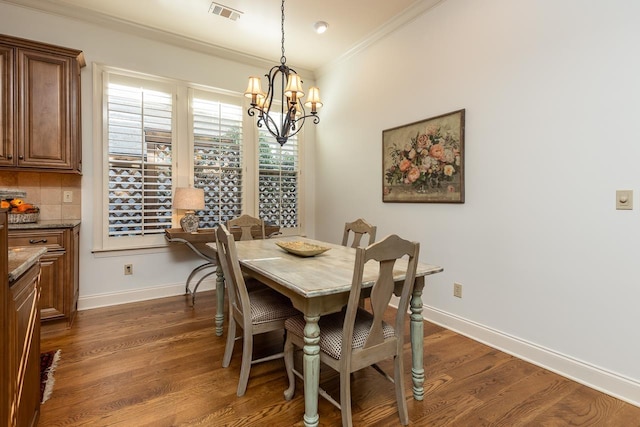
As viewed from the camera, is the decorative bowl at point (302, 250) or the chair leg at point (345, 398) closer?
the chair leg at point (345, 398)

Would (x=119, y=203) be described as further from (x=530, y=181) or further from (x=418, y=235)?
(x=530, y=181)

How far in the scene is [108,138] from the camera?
133 inches

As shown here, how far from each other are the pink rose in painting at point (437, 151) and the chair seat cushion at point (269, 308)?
6.12 ft

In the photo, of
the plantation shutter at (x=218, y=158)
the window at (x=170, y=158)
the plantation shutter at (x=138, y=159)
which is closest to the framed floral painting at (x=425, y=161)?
the window at (x=170, y=158)

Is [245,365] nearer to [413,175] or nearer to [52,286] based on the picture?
[52,286]

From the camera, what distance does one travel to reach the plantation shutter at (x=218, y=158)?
388 cm

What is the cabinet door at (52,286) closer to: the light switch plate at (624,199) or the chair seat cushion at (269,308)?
the chair seat cushion at (269,308)

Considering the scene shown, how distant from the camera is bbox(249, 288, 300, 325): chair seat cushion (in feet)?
6.44

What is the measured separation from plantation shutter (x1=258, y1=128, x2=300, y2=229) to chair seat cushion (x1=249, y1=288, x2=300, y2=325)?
7.39ft

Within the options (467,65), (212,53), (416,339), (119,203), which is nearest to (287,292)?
(416,339)

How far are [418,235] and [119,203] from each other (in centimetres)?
311

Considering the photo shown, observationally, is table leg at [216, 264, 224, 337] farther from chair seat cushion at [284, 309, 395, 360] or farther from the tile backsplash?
the tile backsplash

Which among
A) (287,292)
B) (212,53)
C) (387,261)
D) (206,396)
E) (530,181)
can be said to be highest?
(212,53)

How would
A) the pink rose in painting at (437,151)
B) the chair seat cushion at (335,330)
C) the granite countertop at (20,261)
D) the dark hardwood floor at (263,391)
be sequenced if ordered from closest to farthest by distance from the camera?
the granite countertop at (20,261)
the chair seat cushion at (335,330)
the dark hardwood floor at (263,391)
the pink rose in painting at (437,151)
